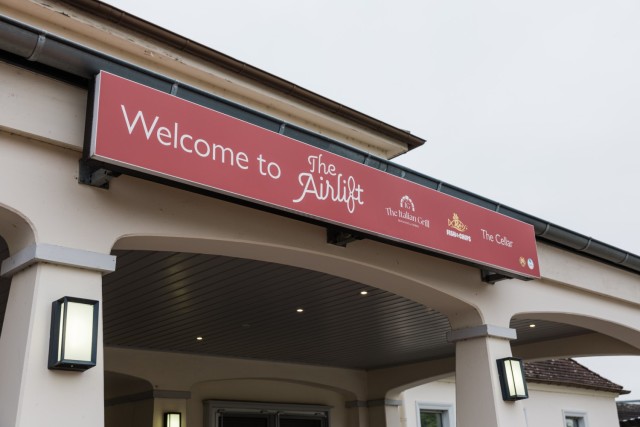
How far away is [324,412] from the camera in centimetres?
1253

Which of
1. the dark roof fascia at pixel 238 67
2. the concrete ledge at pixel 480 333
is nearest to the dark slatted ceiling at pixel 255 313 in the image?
the concrete ledge at pixel 480 333

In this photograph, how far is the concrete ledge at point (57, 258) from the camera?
3.83 metres

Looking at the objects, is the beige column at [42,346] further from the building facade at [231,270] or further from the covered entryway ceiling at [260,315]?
the covered entryway ceiling at [260,315]

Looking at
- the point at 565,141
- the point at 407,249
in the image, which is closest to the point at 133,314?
the point at 407,249

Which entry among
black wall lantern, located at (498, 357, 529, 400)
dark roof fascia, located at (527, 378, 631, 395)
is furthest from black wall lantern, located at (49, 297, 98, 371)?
dark roof fascia, located at (527, 378, 631, 395)

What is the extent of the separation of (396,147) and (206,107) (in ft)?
18.6

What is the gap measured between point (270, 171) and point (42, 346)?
6.04 ft

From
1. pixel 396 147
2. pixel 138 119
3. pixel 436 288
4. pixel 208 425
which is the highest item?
pixel 396 147

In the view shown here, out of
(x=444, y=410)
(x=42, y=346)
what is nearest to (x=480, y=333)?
(x=42, y=346)

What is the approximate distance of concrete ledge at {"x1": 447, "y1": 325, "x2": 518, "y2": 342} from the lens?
6609mm

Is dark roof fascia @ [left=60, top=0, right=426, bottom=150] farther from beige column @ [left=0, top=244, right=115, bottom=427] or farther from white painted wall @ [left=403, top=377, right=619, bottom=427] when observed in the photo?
white painted wall @ [left=403, top=377, right=619, bottom=427]

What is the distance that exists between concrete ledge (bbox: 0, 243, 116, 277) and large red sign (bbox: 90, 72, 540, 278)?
0.57 m

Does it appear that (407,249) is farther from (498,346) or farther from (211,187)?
(211,187)

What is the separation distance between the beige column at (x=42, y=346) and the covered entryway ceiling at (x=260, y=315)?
1862 mm
